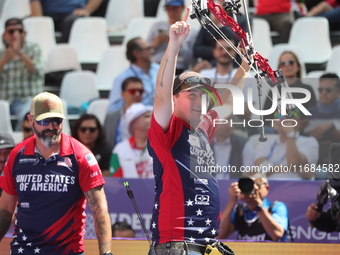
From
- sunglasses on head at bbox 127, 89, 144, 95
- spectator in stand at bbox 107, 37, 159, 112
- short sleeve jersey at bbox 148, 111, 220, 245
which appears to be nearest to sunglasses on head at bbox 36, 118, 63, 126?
short sleeve jersey at bbox 148, 111, 220, 245

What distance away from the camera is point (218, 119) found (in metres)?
5.29

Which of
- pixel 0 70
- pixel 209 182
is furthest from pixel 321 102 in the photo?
pixel 0 70

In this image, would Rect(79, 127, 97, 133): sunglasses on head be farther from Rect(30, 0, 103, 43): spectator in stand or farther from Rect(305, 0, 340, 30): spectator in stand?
Rect(305, 0, 340, 30): spectator in stand

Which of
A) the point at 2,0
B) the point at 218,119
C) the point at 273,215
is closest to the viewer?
the point at 218,119

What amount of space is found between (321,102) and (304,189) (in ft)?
2.46

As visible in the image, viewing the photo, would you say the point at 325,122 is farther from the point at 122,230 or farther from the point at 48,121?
the point at 48,121

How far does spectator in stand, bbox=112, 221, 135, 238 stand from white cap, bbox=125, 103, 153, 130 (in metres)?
1.65

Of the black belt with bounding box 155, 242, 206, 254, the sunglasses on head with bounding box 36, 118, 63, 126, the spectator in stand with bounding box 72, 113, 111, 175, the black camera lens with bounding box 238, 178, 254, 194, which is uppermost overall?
the sunglasses on head with bounding box 36, 118, 63, 126

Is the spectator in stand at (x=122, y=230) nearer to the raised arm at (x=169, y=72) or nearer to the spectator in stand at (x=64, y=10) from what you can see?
the raised arm at (x=169, y=72)

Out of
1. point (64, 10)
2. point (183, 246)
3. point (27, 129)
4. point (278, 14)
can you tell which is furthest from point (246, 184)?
point (64, 10)

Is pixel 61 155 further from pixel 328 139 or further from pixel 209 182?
pixel 328 139

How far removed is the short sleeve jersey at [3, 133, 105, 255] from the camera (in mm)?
5039

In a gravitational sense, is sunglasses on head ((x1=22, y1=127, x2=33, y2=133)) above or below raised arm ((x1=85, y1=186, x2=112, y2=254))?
above

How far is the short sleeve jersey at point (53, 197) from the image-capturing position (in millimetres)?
5039
